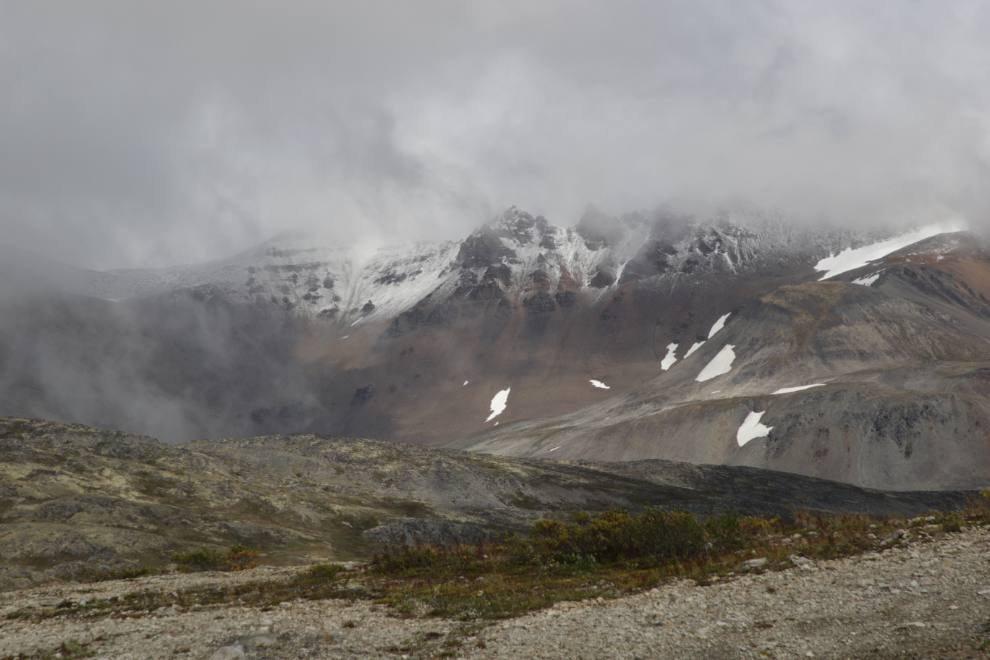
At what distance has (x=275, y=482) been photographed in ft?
175

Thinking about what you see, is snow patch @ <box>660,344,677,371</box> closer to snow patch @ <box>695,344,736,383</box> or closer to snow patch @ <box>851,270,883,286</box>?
snow patch @ <box>695,344,736,383</box>

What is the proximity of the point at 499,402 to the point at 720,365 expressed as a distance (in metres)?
73.7

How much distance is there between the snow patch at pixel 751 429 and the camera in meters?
98.8

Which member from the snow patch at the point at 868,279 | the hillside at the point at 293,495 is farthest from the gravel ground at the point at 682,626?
the snow patch at the point at 868,279

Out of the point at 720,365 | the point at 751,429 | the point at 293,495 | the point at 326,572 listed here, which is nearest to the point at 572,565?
the point at 326,572

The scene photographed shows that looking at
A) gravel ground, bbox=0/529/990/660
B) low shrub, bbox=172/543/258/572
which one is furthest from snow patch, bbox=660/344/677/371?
gravel ground, bbox=0/529/990/660

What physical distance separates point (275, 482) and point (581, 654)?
48560 mm

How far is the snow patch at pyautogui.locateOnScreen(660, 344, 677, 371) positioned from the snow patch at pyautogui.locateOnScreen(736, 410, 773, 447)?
8424 cm

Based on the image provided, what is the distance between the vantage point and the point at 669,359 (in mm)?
193500

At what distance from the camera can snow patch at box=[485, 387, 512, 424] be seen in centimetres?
18619

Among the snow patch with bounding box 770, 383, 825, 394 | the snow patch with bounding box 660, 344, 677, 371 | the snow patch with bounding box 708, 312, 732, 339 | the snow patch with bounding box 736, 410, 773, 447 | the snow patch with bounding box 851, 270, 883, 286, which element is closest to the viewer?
the snow patch with bounding box 736, 410, 773, 447

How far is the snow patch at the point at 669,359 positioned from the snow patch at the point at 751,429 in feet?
276

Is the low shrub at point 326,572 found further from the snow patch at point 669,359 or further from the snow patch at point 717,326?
the snow patch at point 717,326

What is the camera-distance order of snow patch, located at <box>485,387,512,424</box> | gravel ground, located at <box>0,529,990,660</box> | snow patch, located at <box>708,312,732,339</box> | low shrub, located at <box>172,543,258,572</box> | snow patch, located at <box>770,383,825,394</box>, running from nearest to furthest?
1. gravel ground, located at <box>0,529,990,660</box>
2. low shrub, located at <box>172,543,258,572</box>
3. snow patch, located at <box>770,383,825,394</box>
4. snow patch, located at <box>485,387,512,424</box>
5. snow patch, located at <box>708,312,732,339</box>
